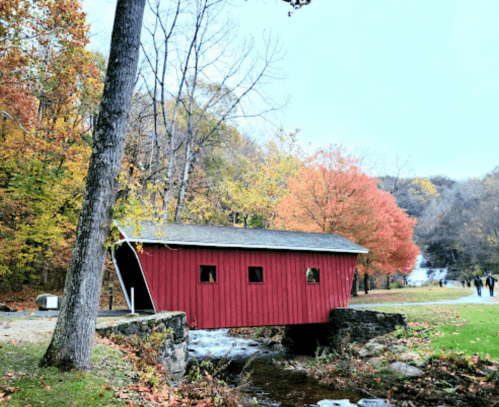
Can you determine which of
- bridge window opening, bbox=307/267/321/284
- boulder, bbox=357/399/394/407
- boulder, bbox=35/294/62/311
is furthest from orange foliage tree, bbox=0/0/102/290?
boulder, bbox=357/399/394/407

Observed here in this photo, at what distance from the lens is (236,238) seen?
13.3 m

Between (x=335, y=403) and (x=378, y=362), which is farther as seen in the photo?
(x=378, y=362)

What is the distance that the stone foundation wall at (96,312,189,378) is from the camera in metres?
8.39

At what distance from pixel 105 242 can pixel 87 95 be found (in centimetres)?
965

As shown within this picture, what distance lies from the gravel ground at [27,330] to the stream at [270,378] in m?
3.33

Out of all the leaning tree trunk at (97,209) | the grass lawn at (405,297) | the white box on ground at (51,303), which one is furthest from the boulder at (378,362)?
the white box on ground at (51,303)

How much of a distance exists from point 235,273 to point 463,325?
717 cm

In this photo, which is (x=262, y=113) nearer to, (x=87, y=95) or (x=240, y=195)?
(x=87, y=95)

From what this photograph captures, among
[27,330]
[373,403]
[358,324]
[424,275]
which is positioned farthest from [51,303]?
[424,275]

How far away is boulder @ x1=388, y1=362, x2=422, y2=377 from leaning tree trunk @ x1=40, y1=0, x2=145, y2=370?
769 cm

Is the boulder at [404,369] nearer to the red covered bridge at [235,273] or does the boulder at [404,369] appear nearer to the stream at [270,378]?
Answer: the stream at [270,378]

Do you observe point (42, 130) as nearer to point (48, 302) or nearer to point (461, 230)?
point (48, 302)

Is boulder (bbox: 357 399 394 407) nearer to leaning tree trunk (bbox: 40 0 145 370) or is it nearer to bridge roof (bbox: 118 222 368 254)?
bridge roof (bbox: 118 222 368 254)

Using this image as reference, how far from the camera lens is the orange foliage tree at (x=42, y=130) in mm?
11211
